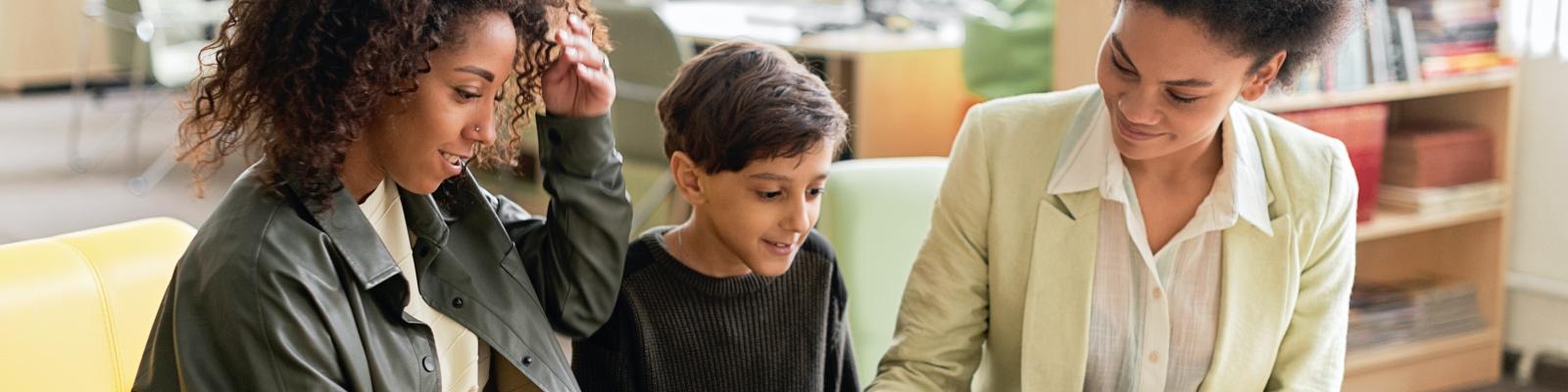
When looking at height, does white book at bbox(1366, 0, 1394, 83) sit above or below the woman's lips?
below

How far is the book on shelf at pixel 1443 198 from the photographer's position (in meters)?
3.42

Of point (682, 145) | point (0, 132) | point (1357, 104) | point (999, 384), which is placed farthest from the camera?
point (0, 132)

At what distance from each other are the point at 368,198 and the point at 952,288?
2.18ft

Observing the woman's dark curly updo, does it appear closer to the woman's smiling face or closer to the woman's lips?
the woman's lips

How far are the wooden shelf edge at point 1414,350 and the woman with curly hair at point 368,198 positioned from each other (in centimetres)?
254

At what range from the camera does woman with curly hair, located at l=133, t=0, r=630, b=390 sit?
1.15 metres

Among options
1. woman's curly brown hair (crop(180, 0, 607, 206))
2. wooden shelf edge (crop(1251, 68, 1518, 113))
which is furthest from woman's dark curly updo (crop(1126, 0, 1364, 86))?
wooden shelf edge (crop(1251, 68, 1518, 113))

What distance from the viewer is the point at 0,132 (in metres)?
6.72

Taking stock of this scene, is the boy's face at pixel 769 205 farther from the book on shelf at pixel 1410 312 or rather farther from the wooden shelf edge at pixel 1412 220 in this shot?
the book on shelf at pixel 1410 312

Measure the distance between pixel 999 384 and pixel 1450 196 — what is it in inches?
85.2

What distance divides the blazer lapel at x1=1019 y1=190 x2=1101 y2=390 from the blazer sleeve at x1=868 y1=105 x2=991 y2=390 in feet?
0.22

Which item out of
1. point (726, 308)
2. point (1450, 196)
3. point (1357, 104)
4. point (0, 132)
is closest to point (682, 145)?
point (726, 308)

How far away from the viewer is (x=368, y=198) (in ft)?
4.23

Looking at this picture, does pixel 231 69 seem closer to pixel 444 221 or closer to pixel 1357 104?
pixel 444 221
